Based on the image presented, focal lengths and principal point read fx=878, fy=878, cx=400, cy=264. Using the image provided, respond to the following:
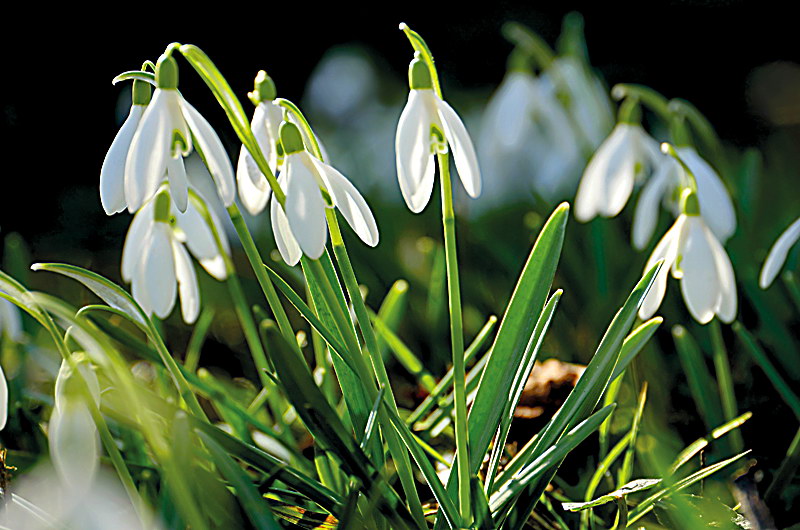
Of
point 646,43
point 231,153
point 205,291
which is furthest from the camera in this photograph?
point 646,43

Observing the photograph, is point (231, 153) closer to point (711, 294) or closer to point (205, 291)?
point (205, 291)

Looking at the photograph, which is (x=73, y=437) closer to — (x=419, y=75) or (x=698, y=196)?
(x=419, y=75)

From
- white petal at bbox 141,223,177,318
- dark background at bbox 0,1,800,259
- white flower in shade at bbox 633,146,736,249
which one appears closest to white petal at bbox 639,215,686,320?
white flower in shade at bbox 633,146,736,249

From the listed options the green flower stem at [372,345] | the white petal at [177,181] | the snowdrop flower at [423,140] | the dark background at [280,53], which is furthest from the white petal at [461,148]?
the dark background at [280,53]

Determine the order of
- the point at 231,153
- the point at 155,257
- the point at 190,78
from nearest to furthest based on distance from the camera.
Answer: the point at 155,257, the point at 231,153, the point at 190,78

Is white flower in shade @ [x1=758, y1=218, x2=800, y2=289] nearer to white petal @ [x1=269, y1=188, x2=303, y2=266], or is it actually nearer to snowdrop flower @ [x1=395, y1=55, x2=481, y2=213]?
snowdrop flower @ [x1=395, y1=55, x2=481, y2=213]

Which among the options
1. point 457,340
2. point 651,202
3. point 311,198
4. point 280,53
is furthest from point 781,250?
point 280,53

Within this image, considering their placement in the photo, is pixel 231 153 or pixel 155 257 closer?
pixel 155 257

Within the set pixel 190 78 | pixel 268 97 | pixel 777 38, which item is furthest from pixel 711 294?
pixel 777 38
